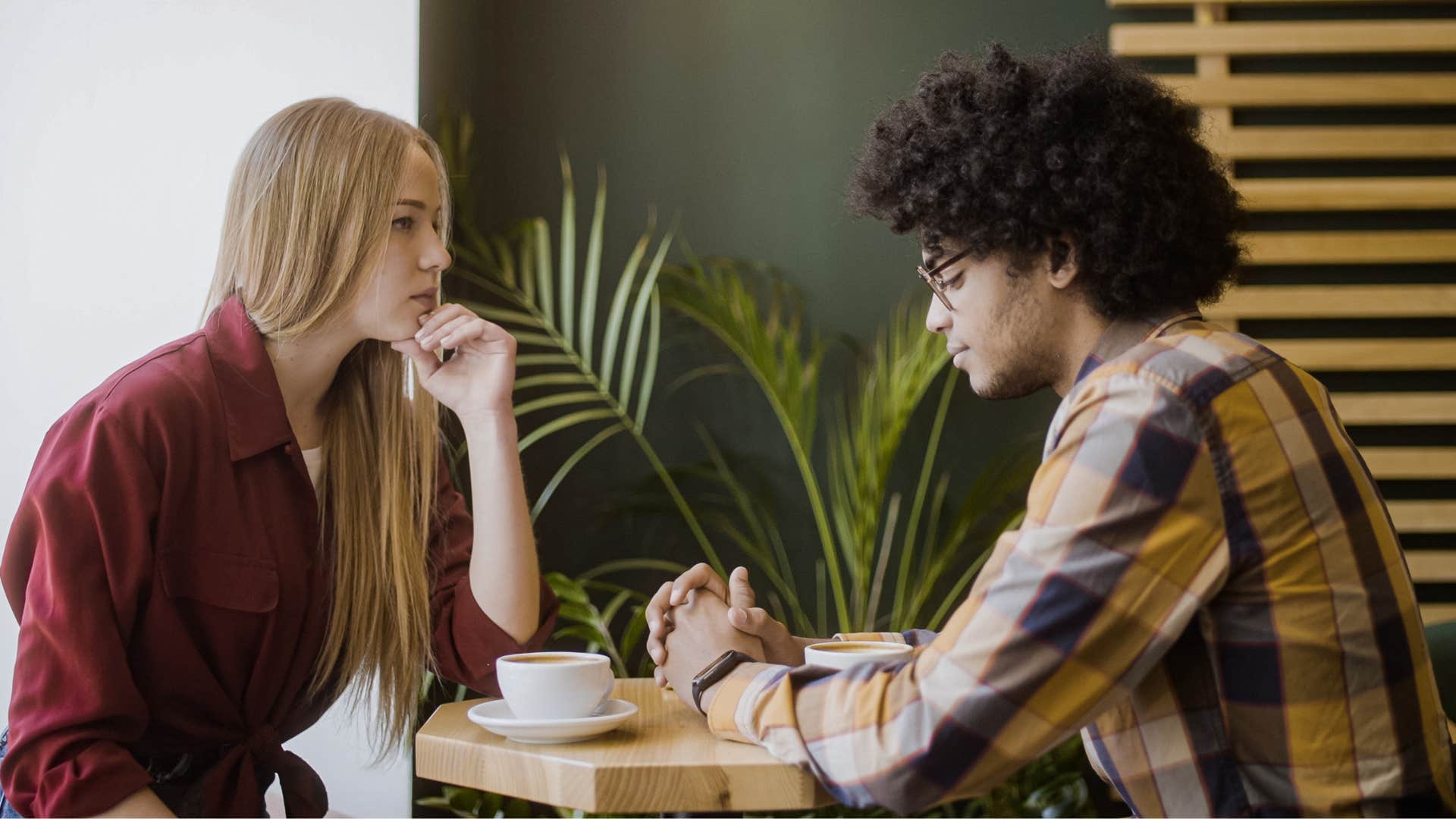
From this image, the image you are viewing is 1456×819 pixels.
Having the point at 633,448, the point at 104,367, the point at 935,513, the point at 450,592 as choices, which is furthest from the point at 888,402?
the point at 104,367

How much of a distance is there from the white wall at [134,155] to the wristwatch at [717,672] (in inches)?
53.5

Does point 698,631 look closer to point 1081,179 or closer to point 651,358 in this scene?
point 1081,179

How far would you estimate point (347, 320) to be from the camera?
64.9 inches

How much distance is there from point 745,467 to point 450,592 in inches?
54.1

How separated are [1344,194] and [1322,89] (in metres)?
0.28

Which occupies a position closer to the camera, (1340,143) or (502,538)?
(502,538)

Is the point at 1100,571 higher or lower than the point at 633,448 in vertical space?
higher

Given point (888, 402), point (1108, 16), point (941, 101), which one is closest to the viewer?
point (941, 101)

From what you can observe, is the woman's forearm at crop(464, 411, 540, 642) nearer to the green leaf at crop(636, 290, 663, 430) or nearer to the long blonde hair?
the long blonde hair

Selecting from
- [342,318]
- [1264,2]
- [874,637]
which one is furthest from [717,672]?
[1264,2]

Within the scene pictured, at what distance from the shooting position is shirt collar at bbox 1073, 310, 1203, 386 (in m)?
1.28

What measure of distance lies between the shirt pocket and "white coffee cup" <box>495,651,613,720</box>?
454 millimetres

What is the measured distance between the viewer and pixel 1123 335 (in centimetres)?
130

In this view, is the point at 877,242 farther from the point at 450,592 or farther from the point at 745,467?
the point at 450,592
